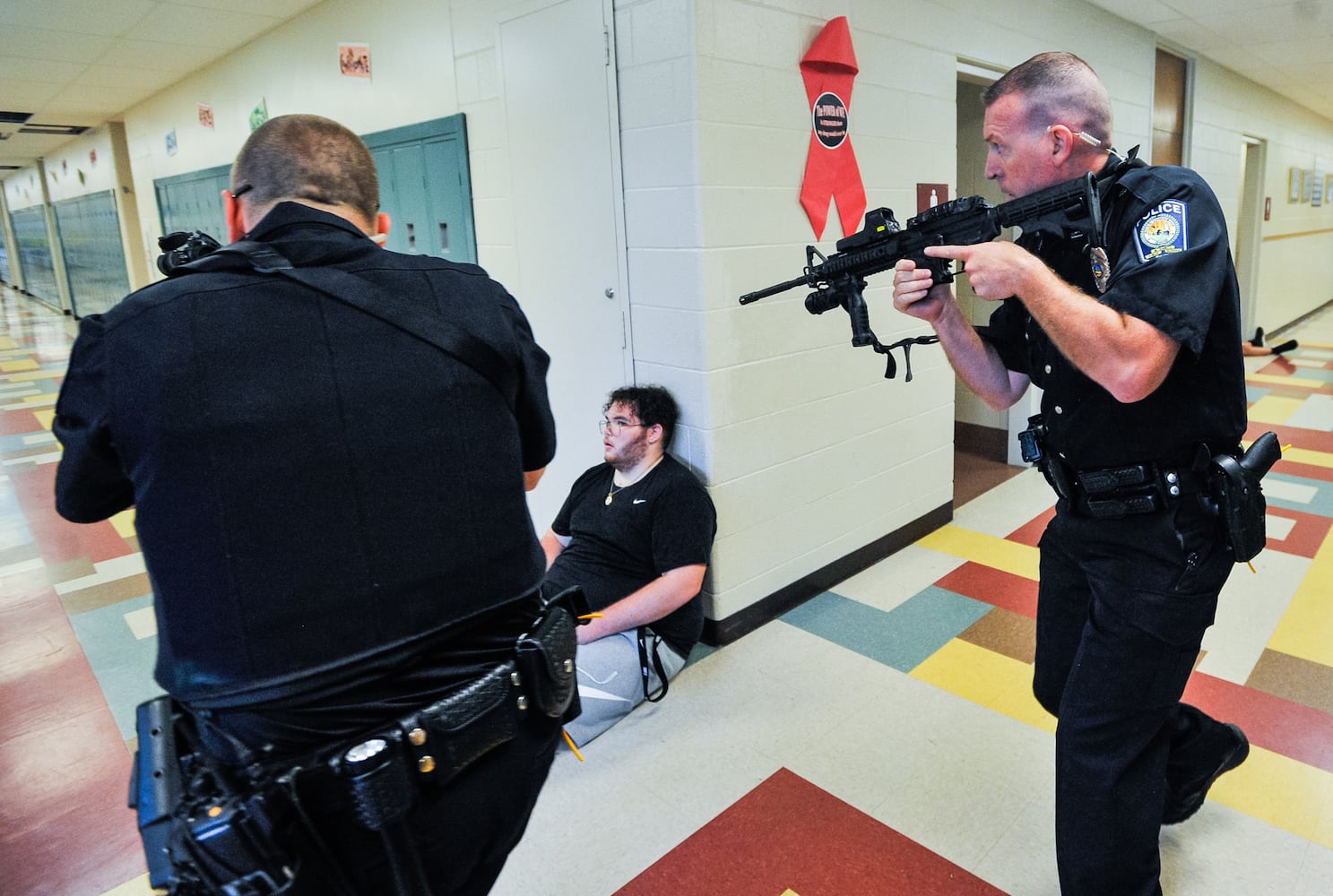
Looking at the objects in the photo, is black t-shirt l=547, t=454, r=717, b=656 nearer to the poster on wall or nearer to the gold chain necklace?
the gold chain necklace

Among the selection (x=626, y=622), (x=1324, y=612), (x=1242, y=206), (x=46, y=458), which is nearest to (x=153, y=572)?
(x=626, y=622)

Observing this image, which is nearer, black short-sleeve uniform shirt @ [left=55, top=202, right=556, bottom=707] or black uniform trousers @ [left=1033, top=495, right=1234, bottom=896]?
black short-sleeve uniform shirt @ [left=55, top=202, right=556, bottom=707]

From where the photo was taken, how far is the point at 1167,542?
138 cm

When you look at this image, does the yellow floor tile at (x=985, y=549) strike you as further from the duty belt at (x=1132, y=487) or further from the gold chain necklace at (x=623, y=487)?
the duty belt at (x=1132, y=487)

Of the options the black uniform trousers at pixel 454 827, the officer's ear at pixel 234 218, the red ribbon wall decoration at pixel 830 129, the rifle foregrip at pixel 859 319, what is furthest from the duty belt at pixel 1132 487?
the red ribbon wall decoration at pixel 830 129

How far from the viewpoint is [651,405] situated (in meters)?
2.51

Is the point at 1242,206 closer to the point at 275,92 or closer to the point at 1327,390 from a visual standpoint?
the point at 1327,390

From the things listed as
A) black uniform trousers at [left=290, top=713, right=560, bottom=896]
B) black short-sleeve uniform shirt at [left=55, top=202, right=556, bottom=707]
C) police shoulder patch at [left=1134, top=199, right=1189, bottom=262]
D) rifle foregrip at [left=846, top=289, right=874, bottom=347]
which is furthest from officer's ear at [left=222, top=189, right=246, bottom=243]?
police shoulder patch at [left=1134, top=199, right=1189, bottom=262]

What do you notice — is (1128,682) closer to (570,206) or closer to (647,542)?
(647,542)

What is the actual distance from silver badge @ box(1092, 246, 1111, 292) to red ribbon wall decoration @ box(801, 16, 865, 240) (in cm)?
153

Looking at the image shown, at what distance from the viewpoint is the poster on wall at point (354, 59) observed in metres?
3.71

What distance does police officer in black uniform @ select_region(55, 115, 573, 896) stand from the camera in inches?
37.2

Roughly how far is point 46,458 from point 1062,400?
6221mm

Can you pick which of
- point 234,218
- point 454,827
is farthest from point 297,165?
point 454,827
